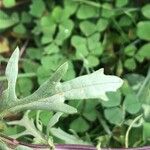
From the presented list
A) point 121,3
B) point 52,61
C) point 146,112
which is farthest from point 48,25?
point 146,112

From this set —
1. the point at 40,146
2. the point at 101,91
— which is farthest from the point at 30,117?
the point at 101,91

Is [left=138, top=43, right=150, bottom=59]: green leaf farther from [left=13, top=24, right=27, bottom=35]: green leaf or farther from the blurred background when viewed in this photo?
[left=13, top=24, right=27, bottom=35]: green leaf

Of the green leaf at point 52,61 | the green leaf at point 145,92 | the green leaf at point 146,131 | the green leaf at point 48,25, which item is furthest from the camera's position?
the green leaf at point 48,25

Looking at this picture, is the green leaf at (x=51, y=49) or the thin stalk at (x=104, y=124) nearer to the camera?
the thin stalk at (x=104, y=124)

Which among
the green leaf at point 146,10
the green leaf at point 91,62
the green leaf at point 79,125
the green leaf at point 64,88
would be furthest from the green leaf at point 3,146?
the green leaf at point 146,10

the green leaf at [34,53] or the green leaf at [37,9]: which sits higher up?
the green leaf at [37,9]

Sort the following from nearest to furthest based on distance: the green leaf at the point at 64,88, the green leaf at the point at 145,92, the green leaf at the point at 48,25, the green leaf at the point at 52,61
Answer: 1. the green leaf at the point at 64,88
2. the green leaf at the point at 145,92
3. the green leaf at the point at 52,61
4. the green leaf at the point at 48,25

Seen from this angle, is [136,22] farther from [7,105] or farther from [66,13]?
[7,105]

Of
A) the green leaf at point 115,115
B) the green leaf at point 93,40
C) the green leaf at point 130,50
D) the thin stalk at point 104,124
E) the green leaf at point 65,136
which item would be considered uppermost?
the green leaf at point 93,40

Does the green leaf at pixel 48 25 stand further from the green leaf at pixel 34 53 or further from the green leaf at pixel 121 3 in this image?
the green leaf at pixel 121 3
